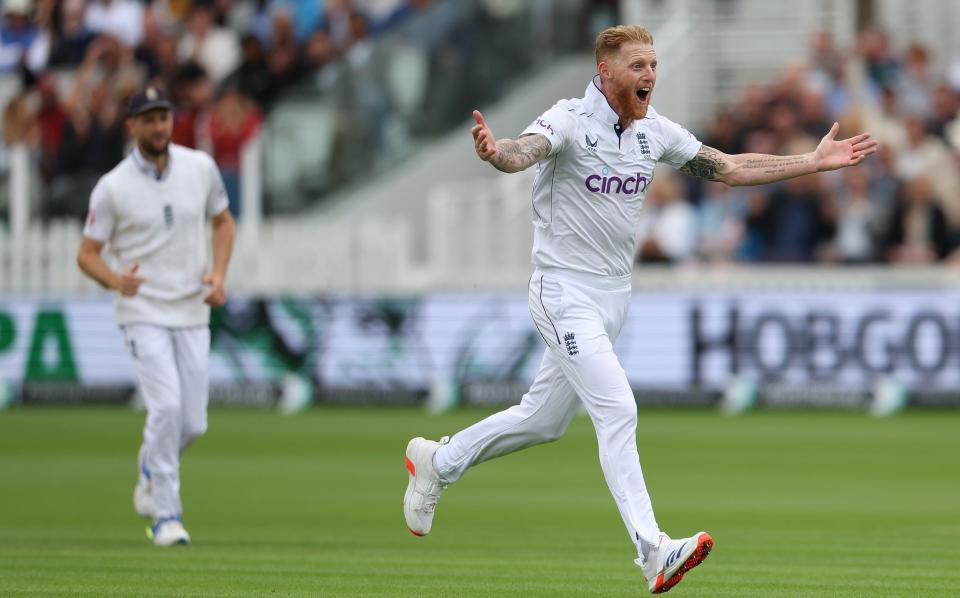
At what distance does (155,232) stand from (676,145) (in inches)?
142

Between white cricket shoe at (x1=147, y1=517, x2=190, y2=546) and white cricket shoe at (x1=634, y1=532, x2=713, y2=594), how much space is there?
137 inches

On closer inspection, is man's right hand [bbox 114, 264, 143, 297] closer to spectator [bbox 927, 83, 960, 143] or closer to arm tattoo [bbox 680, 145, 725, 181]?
arm tattoo [bbox 680, 145, 725, 181]

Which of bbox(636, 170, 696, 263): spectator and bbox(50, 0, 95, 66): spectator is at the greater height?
bbox(50, 0, 95, 66): spectator

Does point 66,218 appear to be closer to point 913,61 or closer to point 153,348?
point 913,61

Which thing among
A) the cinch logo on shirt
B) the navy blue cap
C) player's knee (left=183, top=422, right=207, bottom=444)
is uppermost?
the navy blue cap

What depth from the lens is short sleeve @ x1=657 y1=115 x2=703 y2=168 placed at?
29.1 ft

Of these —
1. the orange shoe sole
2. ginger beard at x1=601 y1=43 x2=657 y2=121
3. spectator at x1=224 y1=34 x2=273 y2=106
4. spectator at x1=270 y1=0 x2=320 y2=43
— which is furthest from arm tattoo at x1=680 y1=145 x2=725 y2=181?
spectator at x1=270 y1=0 x2=320 y2=43

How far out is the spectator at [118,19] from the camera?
26.3m

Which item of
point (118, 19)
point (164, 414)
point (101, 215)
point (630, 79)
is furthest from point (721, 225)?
point (630, 79)

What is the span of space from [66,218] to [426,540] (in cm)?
1439

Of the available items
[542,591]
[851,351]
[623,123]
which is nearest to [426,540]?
[542,591]

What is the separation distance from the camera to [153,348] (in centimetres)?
1087

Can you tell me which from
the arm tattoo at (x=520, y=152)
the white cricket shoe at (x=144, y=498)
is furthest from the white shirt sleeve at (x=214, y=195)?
the arm tattoo at (x=520, y=152)

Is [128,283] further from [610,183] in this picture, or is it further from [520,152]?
[520,152]
